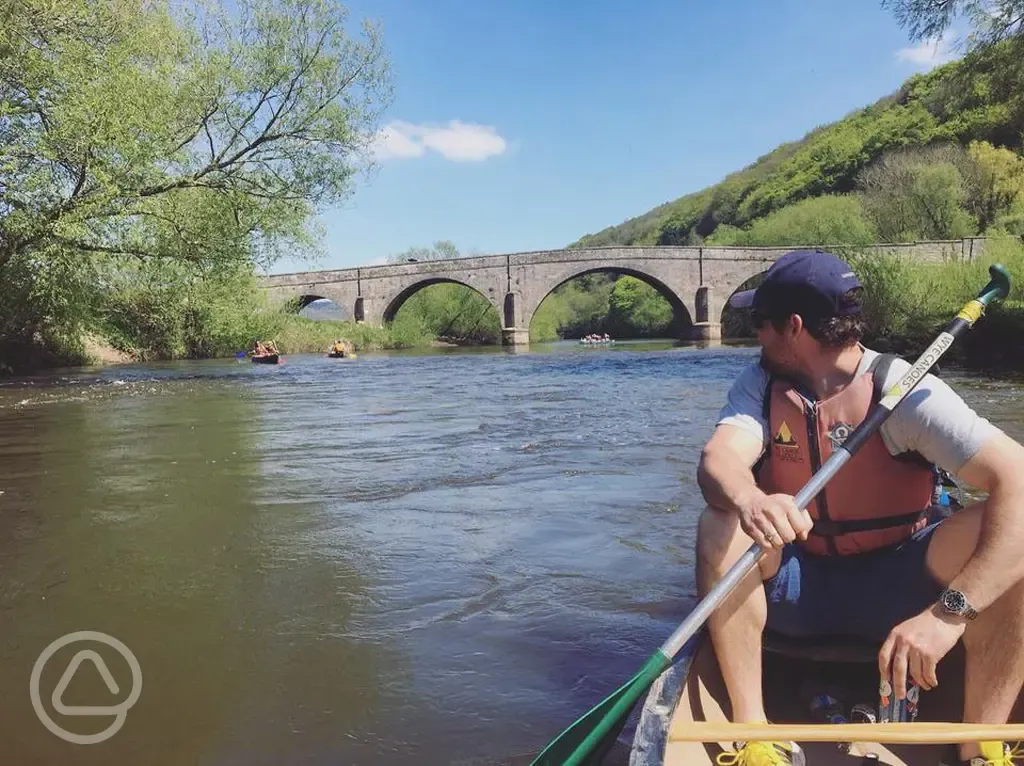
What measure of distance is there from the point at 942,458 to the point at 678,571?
1.86m

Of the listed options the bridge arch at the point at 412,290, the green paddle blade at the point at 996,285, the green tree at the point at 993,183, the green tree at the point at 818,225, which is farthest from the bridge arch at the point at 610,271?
the green paddle blade at the point at 996,285

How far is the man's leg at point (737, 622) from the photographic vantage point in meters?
2.00

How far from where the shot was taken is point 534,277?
45.8 metres

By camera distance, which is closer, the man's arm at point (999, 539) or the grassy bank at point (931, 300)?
the man's arm at point (999, 539)

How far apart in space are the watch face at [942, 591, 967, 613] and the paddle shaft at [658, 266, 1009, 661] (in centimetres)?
36

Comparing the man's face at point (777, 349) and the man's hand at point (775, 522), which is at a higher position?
the man's face at point (777, 349)

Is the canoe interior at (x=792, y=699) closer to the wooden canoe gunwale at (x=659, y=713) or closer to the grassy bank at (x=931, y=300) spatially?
the wooden canoe gunwale at (x=659, y=713)

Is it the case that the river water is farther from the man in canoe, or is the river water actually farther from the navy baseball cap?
the navy baseball cap

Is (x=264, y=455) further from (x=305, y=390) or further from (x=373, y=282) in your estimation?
(x=373, y=282)

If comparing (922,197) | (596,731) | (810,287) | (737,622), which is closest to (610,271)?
(922,197)

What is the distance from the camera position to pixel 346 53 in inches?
670

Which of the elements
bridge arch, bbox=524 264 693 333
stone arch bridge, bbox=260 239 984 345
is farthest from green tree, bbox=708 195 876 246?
bridge arch, bbox=524 264 693 333

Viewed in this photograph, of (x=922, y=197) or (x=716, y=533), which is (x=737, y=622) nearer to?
(x=716, y=533)

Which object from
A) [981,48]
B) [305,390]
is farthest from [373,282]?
[981,48]
